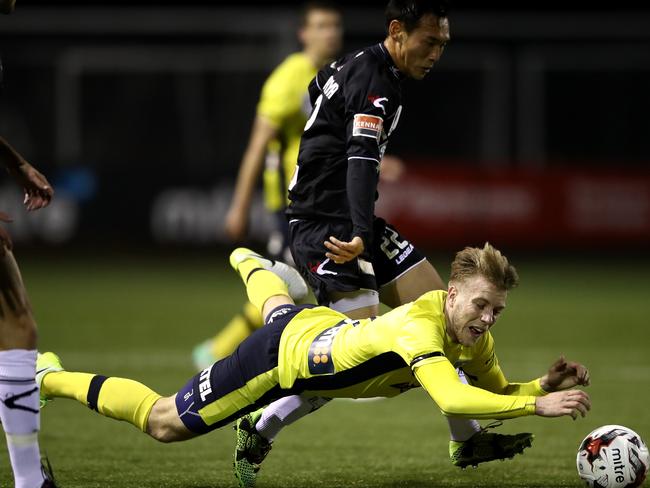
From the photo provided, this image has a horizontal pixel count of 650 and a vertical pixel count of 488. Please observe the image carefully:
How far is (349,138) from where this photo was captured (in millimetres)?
5449

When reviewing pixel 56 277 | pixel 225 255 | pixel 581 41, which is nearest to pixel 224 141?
pixel 225 255

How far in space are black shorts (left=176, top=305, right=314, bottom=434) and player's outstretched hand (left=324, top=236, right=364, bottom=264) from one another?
44 cm

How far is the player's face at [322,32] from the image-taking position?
27.2ft

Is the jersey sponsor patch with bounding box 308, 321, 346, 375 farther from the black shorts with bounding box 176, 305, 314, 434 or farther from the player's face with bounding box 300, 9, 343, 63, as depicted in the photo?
the player's face with bounding box 300, 9, 343, 63

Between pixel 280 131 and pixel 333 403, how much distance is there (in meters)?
1.79

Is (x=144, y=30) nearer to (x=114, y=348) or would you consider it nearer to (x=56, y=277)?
(x=56, y=277)

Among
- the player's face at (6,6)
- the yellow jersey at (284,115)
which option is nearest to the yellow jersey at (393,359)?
the player's face at (6,6)

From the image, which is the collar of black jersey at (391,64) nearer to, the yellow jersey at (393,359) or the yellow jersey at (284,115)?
the yellow jersey at (393,359)

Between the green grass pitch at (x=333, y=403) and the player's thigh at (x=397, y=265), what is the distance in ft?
2.75

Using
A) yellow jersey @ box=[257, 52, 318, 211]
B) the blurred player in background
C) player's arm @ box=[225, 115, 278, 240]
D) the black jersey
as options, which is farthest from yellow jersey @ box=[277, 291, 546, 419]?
yellow jersey @ box=[257, 52, 318, 211]

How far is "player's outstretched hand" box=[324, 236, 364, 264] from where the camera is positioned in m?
5.27

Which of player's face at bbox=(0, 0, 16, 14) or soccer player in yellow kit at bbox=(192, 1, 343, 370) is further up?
player's face at bbox=(0, 0, 16, 14)

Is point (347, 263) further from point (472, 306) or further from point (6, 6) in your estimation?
point (6, 6)

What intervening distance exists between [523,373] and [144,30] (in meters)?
11.3
